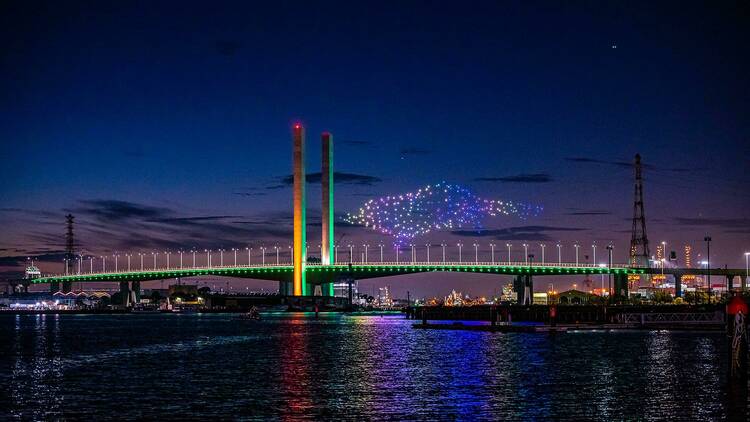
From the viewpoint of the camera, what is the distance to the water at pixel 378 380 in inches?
1056

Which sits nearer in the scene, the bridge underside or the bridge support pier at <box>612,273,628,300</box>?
the bridge underside

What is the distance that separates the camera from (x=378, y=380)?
35.1m

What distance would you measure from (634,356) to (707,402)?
56.4 feet

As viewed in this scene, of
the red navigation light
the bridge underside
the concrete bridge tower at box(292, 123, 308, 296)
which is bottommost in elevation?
the red navigation light

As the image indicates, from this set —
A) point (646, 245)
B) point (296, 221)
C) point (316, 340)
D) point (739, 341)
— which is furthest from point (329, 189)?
point (739, 341)

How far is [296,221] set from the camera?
5595 inches

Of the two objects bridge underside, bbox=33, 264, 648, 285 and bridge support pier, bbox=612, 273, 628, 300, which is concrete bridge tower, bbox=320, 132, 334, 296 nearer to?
bridge underside, bbox=33, 264, 648, 285

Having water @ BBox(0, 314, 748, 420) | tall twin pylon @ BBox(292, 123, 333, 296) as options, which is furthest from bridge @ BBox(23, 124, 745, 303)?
water @ BBox(0, 314, 748, 420)

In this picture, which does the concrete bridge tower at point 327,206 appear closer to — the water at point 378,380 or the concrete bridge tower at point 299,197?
the concrete bridge tower at point 299,197

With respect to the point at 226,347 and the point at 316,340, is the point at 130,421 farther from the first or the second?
the point at 316,340

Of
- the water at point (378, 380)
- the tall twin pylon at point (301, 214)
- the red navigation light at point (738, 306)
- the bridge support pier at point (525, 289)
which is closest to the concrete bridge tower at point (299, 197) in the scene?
the tall twin pylon at point (301, 214)

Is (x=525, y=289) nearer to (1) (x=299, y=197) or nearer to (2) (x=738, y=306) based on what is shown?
(1) (x=299, y=197)

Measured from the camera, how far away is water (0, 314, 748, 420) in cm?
2683

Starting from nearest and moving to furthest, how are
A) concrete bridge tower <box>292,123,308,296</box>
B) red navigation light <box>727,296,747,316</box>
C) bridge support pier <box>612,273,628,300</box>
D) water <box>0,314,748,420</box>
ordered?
water <box>0,314,748,420</box>, red navigation light <box>727,296,747,316</box>, concrete bridge tower <box>292,123,308,296</box>, bridge support pier <box>612,273,628,300</box>
